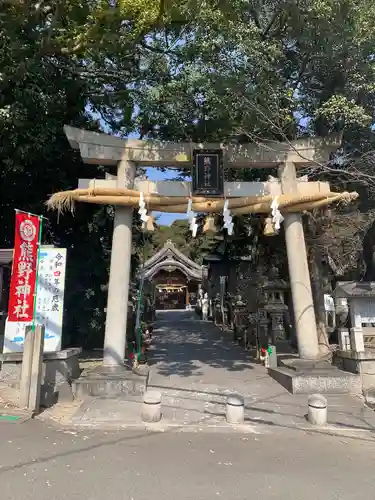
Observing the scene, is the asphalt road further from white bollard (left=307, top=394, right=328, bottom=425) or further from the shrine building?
the shrine building

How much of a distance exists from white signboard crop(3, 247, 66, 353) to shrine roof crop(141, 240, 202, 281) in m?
30.5

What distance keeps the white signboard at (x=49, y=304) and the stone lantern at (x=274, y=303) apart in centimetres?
813

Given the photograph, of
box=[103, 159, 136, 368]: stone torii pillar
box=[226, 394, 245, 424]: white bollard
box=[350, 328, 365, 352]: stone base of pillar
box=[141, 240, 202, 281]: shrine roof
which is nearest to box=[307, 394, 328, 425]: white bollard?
box=[226, 394, 245, 424]: white bollard

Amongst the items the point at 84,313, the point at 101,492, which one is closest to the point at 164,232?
the point at 84,313

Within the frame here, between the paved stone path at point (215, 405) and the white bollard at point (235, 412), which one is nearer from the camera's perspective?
the paved stone path at point (215, 405)

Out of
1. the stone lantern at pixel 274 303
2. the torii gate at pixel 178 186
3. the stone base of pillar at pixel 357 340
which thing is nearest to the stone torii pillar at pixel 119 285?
the torii gate at pixel 178 186

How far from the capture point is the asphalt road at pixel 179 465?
15.3ft

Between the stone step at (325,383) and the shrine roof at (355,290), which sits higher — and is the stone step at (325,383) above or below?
below

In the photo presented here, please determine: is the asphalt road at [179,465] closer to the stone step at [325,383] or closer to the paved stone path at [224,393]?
the paved stone path at [224,393]

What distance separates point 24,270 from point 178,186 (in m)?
Answer: 4.49

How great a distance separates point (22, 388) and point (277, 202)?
7.25 m

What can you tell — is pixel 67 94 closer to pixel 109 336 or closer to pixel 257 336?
pixel 109 336

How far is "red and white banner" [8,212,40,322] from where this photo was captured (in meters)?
8.93

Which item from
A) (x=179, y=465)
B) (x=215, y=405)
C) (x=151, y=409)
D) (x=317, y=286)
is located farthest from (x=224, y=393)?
(x=317, y=286)
